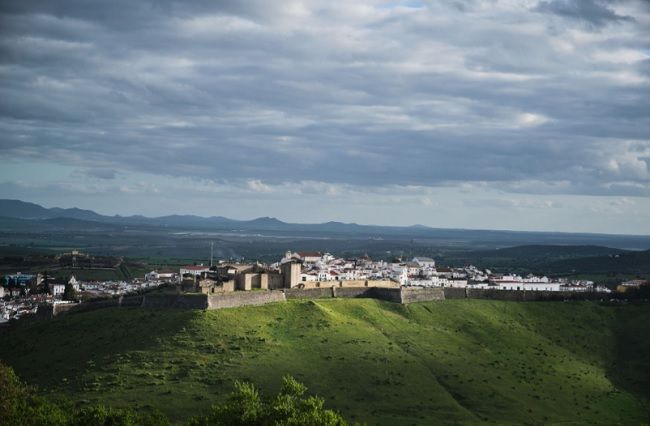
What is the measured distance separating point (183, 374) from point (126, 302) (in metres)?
25.9

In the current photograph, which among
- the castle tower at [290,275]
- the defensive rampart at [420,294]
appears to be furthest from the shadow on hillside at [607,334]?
the castle tower at [290,275]

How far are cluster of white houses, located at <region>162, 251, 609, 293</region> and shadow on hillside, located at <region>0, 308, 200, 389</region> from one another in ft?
30.7

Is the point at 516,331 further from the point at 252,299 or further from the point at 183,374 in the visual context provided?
the point at 183,374

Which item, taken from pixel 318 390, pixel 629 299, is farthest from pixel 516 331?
pixel 318 390

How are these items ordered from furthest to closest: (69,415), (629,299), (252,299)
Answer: (629,299) < (252,299) < (69,415)

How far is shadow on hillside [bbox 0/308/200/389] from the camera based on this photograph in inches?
2886

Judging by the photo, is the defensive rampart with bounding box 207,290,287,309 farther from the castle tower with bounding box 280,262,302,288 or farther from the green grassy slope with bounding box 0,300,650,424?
the castle tower with bounding box 280,262,302,288

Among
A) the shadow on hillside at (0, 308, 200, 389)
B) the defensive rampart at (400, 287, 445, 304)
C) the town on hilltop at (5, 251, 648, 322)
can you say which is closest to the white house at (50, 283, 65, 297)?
the town on hilltop at (5, 251, 648, 322)

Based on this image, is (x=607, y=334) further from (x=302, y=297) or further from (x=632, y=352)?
(x=302, y=297)

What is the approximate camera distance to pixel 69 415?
179 feet

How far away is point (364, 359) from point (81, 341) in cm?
2562

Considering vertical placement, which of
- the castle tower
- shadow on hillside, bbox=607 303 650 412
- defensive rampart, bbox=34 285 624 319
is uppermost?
the castle tower

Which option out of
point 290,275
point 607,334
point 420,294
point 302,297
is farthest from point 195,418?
point 607,334

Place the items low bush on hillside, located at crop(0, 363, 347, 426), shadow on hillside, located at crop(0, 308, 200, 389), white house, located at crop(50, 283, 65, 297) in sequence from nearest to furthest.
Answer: low bush on hillside, located at crop(0, 363, 347, 426), shadow on hillside, located at crop(0, 308, 200, 389), white house, located at crop(50, 283, 65, 297)
